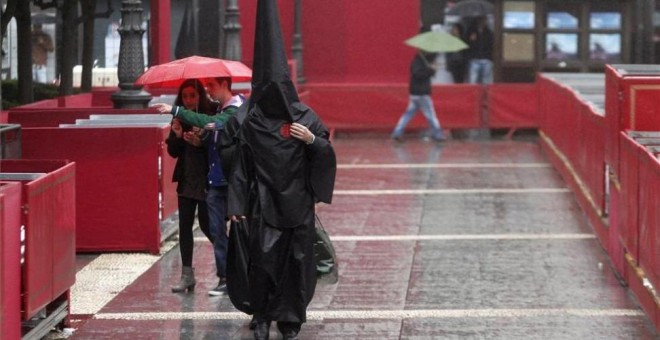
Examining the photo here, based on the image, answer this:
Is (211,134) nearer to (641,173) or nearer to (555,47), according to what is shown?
(641,173)

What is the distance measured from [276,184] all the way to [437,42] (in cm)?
1722

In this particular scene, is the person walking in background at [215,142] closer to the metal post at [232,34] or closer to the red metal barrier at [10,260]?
the red metal barrier at [10,260]

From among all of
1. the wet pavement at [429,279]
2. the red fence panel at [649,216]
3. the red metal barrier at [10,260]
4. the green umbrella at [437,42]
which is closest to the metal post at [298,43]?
the green umbrella at [437,42]

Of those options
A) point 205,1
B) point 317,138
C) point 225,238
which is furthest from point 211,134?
point 205,1

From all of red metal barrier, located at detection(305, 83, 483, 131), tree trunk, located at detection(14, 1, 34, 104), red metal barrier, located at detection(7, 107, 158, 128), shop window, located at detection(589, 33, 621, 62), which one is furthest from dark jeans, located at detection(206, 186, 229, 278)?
shop window, located at detection(589, 33, 621, 62)

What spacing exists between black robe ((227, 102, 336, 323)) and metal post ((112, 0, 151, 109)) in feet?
19.4

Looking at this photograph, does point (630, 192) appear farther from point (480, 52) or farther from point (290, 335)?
point (480, 52)

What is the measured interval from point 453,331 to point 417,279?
2.13 meters

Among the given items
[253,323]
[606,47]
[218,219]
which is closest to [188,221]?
[218,219]

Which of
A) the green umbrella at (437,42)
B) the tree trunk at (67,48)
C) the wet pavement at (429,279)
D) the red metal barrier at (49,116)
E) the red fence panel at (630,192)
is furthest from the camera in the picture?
the green umbrella at (437,42)

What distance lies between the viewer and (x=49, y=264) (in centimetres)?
853

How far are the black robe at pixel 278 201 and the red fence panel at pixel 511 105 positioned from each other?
1701 centimetres

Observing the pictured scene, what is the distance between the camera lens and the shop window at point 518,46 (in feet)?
92.2

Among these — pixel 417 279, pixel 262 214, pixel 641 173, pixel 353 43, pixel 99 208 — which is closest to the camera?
pixel 262 214
